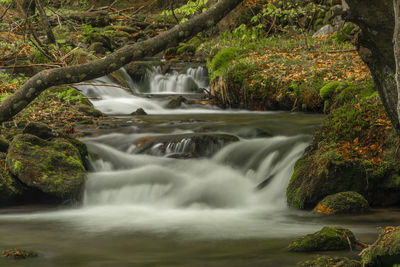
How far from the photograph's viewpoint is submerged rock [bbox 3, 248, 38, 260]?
16.5 ft

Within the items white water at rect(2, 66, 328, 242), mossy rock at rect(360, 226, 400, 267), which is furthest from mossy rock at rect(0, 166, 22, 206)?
mossy rock at rect(360, 226, 400, 267)

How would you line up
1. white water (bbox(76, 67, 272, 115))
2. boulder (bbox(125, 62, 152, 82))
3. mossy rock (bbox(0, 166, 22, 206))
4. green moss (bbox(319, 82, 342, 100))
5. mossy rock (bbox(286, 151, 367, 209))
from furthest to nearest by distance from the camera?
1. boulder (bbox(125, 62, 152, 82))
2. white water (bbox(76, 67, 272, 115))
3. green moss (bbox(319, 82, 342, 100))
4. mossy rock (bbox(0, 166, 22, 206))
5. mossy rock (bbox(286, 151, 367, 209))

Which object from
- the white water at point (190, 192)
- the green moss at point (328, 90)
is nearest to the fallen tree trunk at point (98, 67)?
the white water at point (190, 192)

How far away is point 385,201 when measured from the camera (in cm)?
704

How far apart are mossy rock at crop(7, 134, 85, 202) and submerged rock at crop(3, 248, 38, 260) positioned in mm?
2783

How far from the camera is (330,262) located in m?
4.05

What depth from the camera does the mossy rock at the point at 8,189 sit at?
7.84m

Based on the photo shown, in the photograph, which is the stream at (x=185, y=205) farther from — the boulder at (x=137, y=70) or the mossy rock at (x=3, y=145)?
the boulder at (x=137, y=70)

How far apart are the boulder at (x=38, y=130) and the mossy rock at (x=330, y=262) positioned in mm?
6086

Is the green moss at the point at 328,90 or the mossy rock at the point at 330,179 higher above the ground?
the green moss at the point at 328,90

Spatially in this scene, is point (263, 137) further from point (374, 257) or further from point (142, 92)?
point (142, 92)

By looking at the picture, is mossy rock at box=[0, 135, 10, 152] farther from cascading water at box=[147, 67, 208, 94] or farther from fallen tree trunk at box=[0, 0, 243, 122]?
cascading water at box=[147, 67, 208, 94]

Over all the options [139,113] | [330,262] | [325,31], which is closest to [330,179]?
[330,262]

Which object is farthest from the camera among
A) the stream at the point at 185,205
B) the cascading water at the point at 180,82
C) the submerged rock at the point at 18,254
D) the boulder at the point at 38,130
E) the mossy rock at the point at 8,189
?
the cascading water at the point at 180,82
